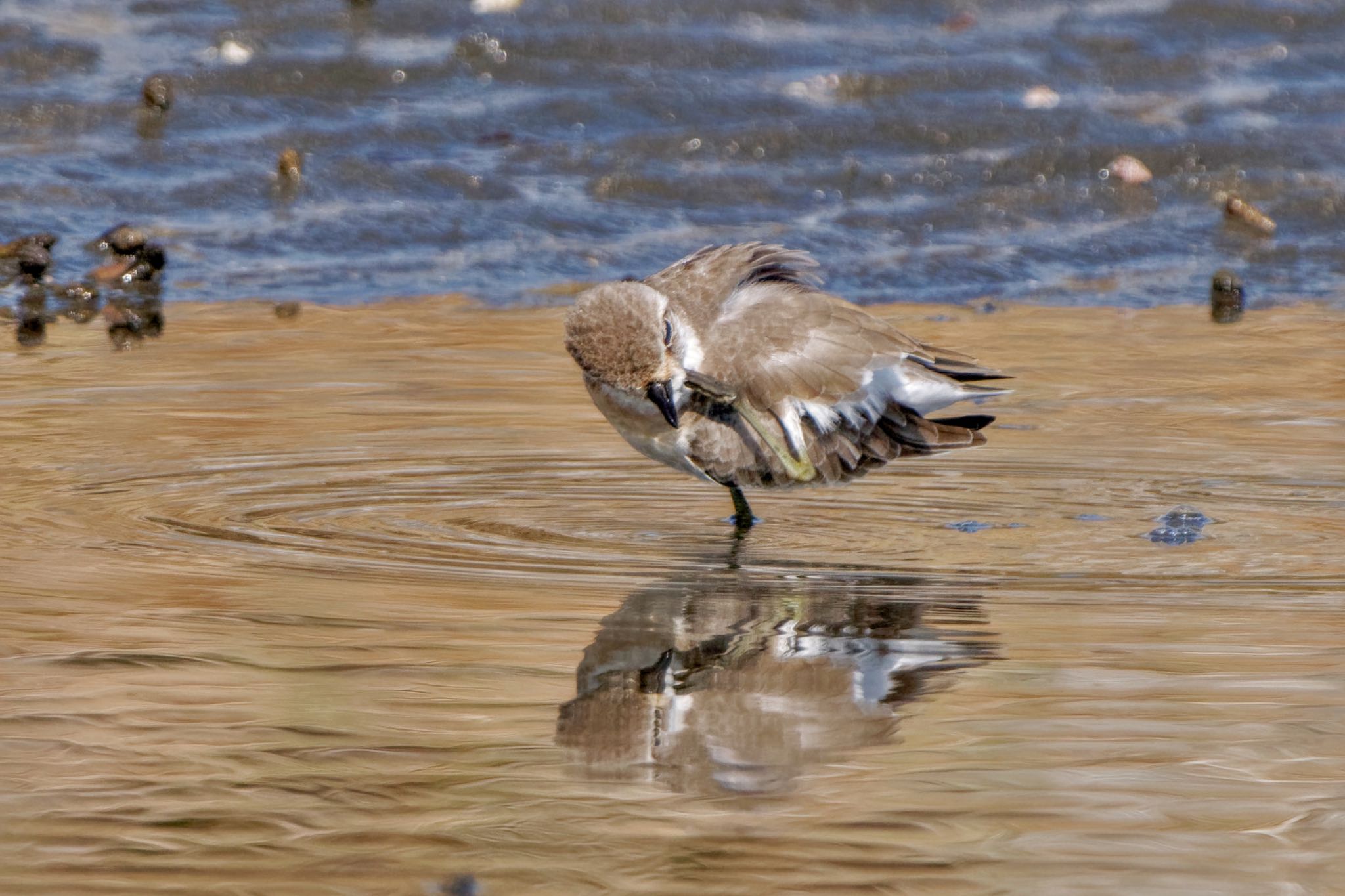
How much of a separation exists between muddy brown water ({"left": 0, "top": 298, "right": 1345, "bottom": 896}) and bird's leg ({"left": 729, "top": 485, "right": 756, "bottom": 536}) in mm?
82

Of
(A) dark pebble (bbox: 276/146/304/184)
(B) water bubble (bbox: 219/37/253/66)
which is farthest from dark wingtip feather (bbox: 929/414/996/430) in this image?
(B) water bubble (bbox: 219/37/253/66)

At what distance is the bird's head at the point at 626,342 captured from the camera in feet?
17.0

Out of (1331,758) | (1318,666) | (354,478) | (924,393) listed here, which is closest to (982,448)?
(924,393)

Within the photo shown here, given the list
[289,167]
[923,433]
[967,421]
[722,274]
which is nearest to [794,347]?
[722,274]

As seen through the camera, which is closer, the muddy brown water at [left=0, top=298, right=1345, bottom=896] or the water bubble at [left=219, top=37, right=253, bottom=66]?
the muddy brown water at [left=0, top=298, right=1345, bottom=896]

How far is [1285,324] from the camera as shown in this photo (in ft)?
28.2

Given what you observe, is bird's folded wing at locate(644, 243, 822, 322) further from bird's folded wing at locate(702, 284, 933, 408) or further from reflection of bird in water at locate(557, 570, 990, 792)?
reflection of bird in water at locate(557, 570, 990, 792)

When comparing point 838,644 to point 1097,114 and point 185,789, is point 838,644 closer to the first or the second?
point 185,789

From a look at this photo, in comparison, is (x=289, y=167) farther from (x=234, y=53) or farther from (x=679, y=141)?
(x=679, y=141)

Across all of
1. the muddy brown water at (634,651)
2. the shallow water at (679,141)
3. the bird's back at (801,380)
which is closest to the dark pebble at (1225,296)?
the shallow water at (679,141)

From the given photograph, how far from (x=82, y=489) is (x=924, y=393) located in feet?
7.43

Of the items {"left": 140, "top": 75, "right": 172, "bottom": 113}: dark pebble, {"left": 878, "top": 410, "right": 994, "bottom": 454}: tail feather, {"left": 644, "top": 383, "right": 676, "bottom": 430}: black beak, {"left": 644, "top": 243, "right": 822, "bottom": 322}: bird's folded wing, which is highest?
{"left": 140, "top": 75, "right": 172, "bottom": 113}: dark pebble

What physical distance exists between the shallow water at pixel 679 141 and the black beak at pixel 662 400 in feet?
12.8

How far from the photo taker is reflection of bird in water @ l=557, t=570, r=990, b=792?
378 cm
